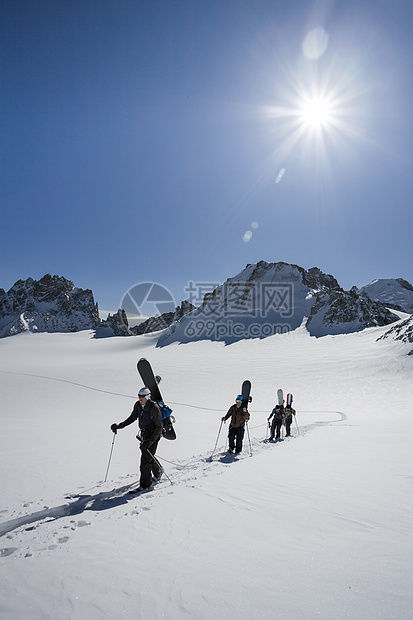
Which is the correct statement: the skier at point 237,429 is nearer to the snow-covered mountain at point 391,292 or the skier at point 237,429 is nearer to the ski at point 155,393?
the ski at point 155,393

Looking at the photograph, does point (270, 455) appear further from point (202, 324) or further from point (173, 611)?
point (202, 324)

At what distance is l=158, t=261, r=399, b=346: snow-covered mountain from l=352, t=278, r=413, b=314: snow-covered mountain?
7550 centimetres

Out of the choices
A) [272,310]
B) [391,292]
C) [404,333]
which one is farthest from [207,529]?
[391,292]

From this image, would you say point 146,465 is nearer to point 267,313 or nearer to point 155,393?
point 155,393

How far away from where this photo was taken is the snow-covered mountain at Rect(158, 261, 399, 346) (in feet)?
164

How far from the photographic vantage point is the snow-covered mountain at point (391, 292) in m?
120

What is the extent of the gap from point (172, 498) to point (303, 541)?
2.41 m

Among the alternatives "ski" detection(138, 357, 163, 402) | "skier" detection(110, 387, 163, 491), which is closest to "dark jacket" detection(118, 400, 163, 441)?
"skier" detection(110, 387, 163, 491)

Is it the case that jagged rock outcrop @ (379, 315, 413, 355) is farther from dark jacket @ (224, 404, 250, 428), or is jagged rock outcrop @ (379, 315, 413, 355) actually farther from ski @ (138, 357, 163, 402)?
ski @ (138, 357, 163, 402)

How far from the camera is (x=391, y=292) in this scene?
128000 millimetres

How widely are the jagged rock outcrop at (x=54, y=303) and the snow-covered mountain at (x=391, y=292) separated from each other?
12167 centimetres

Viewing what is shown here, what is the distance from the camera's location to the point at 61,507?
16.5 ft

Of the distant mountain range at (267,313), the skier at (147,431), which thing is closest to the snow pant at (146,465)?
the skier at (147,431)

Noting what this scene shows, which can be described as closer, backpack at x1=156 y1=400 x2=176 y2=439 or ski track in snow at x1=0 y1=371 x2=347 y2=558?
ski track in snow at x1=0 y1=371 x2=347 y2=558
